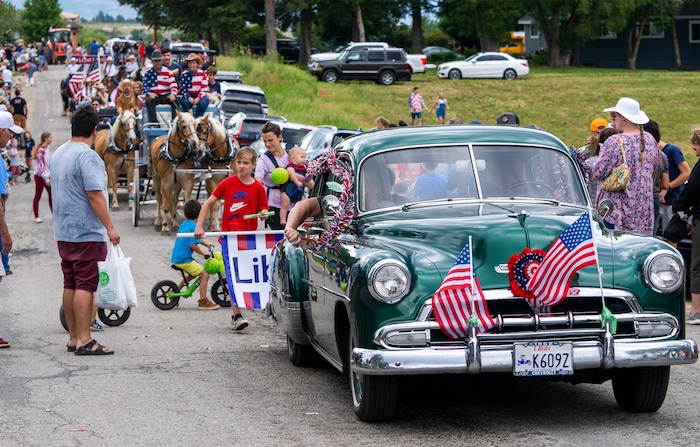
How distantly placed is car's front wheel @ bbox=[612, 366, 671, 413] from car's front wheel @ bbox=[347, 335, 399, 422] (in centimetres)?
147

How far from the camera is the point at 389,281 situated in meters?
7.21

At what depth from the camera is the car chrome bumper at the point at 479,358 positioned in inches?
276

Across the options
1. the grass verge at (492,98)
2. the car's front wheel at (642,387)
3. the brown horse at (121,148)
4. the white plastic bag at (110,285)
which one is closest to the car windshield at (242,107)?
the grass verge at (492,98)

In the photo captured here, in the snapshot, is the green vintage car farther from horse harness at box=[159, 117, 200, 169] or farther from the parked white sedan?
the parked white sedan

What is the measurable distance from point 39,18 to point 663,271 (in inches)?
6108

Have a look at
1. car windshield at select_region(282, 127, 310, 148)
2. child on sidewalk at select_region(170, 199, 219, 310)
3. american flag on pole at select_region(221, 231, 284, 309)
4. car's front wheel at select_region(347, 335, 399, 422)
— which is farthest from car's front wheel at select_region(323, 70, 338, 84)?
car's front wheel at select_region(347, 335, 399, 422)

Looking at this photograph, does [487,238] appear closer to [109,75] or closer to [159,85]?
[159,85]

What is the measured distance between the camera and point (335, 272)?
26.4 feet

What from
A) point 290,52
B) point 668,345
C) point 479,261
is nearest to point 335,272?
point 479,261

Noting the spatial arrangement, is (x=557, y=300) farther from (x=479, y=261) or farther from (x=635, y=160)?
(x=635, y=160)

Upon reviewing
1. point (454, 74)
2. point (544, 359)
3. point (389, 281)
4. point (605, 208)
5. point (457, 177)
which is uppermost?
point (457, 177)

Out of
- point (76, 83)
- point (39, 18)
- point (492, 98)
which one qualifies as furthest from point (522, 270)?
point (39, 18)

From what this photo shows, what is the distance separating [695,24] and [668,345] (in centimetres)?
7854

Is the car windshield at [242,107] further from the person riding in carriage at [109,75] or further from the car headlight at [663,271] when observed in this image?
the car headlight at [663,271]
